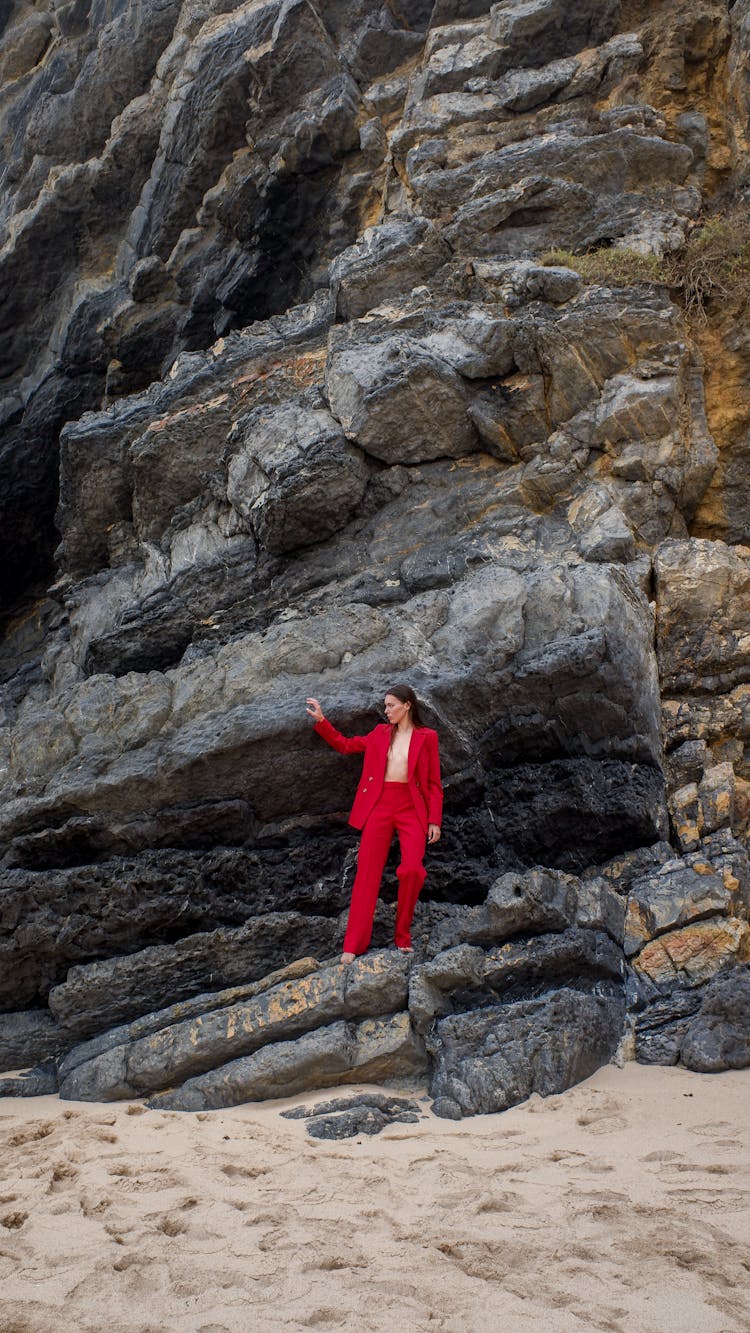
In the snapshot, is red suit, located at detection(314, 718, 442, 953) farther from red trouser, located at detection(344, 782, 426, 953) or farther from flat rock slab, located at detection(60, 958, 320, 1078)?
flat rock slab, located at detection(60, 958, 320, 1078)

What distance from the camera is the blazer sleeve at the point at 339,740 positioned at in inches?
256

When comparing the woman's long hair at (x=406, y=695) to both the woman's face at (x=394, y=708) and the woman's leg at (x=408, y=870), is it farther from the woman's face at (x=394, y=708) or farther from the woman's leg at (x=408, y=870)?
the woman's leg at (x=408, y=870)

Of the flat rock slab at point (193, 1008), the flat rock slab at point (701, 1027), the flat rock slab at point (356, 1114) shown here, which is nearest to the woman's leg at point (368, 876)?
the flat rock slab at point (193, 1008)

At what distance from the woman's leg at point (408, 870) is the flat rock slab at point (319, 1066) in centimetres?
69

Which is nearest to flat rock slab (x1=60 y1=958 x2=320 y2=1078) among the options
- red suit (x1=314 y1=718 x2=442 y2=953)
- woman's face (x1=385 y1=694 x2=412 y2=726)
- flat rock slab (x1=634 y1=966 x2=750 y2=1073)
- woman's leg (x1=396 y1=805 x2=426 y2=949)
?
red suit (x1=314 y1=718 x2=442 y2=953)

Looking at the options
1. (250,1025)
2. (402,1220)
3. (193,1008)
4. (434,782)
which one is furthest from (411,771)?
(402,1220)

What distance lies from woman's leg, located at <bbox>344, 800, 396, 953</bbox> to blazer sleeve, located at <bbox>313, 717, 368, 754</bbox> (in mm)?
413

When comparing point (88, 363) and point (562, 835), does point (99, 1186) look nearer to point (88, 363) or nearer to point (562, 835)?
point (562, 835)

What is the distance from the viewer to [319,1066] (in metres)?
5.41

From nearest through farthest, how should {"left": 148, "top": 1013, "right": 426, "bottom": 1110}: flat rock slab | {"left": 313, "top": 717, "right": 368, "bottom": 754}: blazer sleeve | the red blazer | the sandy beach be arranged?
the sandy beach → {"left": 148, "top": 1013, "right": 426, "bottom": 1110}: flat rock slab → the red blazer → {"left": 313, "top": 717, "right": 368, "bottom": 754}: blazer sleeve

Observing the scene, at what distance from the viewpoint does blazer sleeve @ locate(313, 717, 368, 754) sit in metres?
6.50

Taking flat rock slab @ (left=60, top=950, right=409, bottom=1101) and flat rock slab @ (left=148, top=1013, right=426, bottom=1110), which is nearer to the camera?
flat rock slab @ (left=148, top=1013, right=426, bottom=1110)

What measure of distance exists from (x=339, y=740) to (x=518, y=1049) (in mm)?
2234

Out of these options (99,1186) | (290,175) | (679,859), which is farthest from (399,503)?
(290,175)
